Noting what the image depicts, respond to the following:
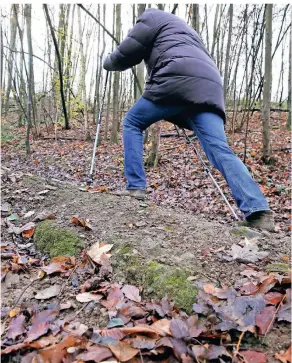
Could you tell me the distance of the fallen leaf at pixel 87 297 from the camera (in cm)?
163

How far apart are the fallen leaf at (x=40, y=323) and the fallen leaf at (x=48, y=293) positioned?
0.16 meters

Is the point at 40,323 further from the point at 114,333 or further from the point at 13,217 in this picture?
the point at 13,217

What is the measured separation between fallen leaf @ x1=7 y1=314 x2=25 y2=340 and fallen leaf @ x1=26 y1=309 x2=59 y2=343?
5 centimetres

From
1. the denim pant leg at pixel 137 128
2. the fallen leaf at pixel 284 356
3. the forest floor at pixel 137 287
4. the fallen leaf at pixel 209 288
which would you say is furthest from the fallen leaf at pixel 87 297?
the denim pant leg at pixel 137 128

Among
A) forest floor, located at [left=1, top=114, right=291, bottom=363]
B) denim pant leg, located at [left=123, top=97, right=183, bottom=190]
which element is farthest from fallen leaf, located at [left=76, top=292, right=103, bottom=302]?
denim pant leg, located at [left=123, top=97, right=183, bottom=190]

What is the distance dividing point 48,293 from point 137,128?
5.87ft

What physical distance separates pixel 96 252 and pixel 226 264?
0.77 meters

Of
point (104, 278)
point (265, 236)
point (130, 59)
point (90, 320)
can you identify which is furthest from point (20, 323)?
point (130, 59)

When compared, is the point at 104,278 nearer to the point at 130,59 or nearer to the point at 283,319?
the point at 283,319

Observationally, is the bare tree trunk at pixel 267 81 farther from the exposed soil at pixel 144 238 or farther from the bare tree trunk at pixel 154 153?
the exposed soil at pixel 144 238

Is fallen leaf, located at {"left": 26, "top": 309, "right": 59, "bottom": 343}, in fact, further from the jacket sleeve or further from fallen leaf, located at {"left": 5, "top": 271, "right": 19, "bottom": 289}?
the jacket sleeve

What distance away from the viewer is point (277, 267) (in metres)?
1.80

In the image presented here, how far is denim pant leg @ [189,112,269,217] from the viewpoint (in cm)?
257

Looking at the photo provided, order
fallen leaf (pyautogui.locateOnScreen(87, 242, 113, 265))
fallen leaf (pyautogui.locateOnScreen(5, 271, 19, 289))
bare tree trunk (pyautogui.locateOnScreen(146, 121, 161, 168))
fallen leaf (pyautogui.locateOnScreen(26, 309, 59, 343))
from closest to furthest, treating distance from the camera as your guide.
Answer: fallen leaf (pyautogui.locateOnScreen(26, 309, 59, 343)) → fallen leaf (pyautogui.locateOnScreen(5, 271, 19, 289)) → fallen leaf (pyautogui.locateOnScreen(87, 242, 113, 265)) → bare tree trunk (pyautogui.locateOnScreen(146, 121, 161, 168))
